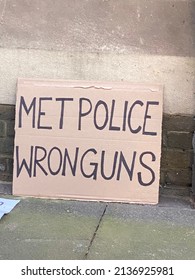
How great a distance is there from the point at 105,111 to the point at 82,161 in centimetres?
45

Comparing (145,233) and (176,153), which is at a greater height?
(176,153)

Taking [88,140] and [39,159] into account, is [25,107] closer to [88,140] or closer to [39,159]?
[39,159]

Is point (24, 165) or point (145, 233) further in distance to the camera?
point (24, 165)

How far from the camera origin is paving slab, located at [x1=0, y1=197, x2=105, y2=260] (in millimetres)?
3410

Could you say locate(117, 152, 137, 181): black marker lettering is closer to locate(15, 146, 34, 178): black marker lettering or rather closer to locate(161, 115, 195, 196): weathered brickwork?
locate(161, 115, 195, 196): weathered brickwork

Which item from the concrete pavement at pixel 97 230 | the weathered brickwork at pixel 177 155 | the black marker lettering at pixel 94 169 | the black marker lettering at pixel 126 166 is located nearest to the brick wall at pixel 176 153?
the weathered brickwork at pixel 177 155

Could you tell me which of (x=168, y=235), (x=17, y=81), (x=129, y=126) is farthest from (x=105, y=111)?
(x=168, y=235)

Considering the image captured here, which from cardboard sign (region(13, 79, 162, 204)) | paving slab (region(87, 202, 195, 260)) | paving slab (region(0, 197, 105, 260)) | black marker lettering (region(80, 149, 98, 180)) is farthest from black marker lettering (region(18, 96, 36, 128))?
paving slab (region(87, 202, 195, 260))

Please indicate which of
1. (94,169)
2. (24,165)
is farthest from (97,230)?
(24,165)

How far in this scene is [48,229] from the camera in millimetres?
3752

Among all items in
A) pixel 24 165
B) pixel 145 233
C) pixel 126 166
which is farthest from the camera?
pixel 24 165

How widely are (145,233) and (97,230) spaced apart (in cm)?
34

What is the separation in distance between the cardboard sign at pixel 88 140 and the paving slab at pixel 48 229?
16cm

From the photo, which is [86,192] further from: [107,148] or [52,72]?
[52,72]
